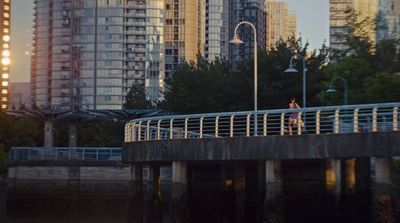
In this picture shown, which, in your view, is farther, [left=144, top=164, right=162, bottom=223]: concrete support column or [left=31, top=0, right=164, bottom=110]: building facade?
[left=31, top=0, right=164, bottom=110]: building facade

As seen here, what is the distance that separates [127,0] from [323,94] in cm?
12130

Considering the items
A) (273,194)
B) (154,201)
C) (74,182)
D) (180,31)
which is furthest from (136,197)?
(180,31)

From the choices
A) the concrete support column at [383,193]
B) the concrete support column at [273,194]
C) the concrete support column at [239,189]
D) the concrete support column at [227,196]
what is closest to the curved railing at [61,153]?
the concrete support column at [227,196]

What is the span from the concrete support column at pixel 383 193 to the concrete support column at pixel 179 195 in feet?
29.0

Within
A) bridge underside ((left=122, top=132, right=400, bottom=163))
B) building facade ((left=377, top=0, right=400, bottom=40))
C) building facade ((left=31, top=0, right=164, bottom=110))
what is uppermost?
building facade ((left=31, top=0, right=164, bottom=110))

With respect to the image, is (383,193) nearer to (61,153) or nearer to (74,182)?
(74,182)

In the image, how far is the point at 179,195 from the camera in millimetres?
33969

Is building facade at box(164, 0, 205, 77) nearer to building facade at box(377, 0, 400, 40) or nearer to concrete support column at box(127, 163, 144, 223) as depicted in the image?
building facade at box(377, 0, 400, 40)

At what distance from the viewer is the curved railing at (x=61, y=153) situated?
6938cm

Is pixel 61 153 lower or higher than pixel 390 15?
lower

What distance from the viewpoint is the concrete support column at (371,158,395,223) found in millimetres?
27281

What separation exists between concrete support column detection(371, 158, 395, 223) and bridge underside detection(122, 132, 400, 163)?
403mm

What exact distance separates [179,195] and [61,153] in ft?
125

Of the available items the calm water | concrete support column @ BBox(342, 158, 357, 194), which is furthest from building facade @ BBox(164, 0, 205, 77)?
concrete support column @ BBox(342, 158, 357, 194)
